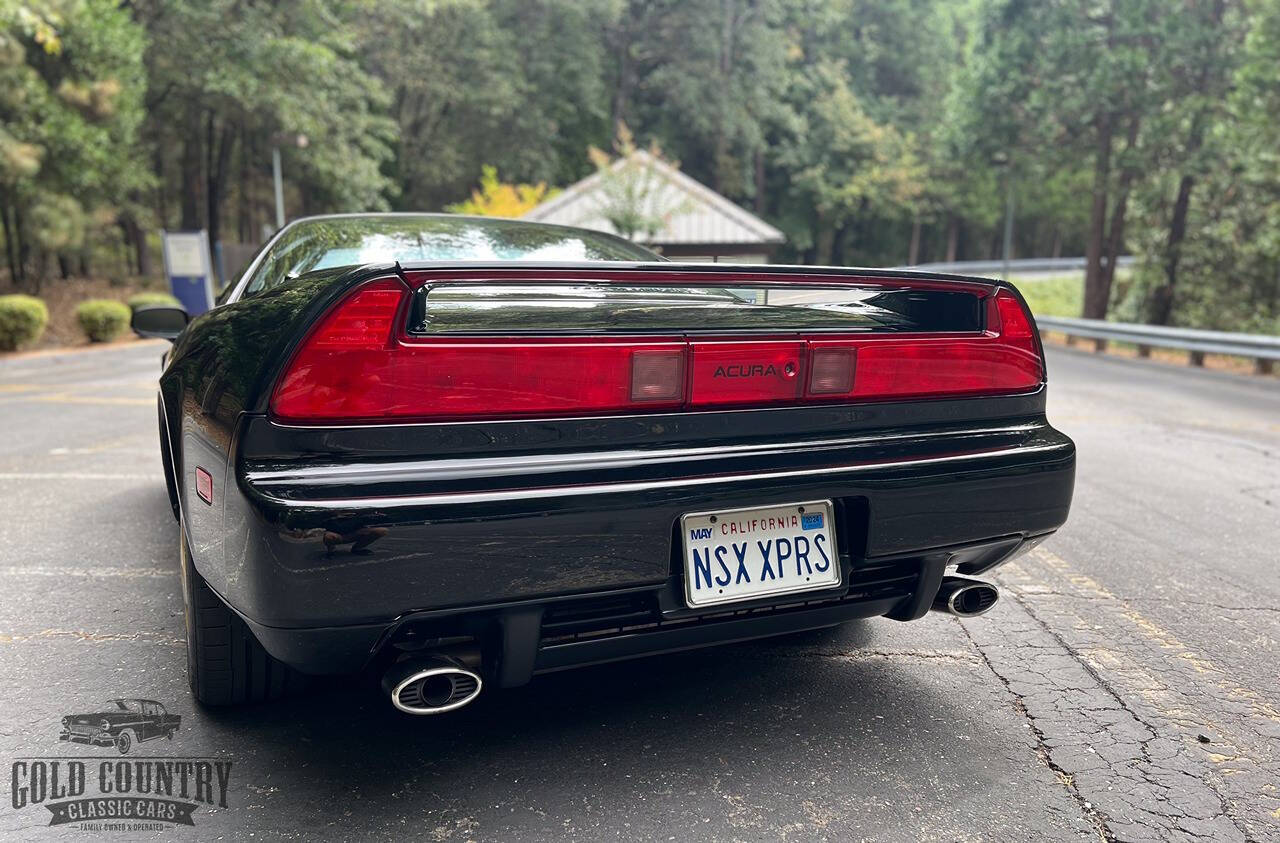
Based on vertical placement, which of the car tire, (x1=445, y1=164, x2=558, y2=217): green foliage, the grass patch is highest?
(x1=445, y1=164, x2=558, y2=217): green foliage

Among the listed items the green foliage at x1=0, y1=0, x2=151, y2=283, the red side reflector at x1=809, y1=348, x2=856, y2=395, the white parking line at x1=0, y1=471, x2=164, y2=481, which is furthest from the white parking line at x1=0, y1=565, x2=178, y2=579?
the green foliage at x1=0, y1=0, x2=151, y2=283

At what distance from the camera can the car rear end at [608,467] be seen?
6.15ft

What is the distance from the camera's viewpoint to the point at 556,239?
11.0ft

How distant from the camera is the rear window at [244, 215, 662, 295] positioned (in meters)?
2.99

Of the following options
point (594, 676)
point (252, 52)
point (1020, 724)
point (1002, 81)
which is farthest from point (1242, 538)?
point (252, 52)

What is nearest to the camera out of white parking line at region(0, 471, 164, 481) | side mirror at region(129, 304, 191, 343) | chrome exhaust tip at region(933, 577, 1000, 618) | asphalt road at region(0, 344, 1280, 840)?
asphalt road at region(0, 344, 1280, 840)

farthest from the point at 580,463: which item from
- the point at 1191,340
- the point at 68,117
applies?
the point at 68,117

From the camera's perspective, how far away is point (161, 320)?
383 cm

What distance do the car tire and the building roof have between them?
70.0 feet

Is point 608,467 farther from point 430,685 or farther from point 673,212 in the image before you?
point 673,212

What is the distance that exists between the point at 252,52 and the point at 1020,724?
25.3 metres

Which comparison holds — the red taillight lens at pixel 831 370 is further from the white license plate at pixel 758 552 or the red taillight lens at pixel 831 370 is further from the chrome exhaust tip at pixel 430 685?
the chrome exhaust tip at pixel 430 685

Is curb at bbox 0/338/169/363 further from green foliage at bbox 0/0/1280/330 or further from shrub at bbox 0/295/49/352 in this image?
green foliage at bbox 0/0/1280/330

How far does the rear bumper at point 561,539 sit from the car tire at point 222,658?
157 mm
